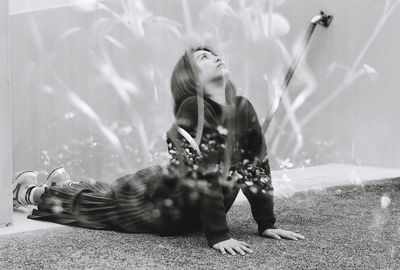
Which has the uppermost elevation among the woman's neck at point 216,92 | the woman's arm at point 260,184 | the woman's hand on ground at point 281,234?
the woman's neck at point 216,92

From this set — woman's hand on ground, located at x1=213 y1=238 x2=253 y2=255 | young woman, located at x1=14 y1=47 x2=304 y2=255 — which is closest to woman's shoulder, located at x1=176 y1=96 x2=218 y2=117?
young woman, located at x1=14 y1=47 x2=304 y2=255

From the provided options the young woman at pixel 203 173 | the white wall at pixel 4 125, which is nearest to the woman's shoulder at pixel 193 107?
the young woman at pixel 203 173

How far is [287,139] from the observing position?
9.18ft

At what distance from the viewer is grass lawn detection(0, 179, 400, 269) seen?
1412 millimetres

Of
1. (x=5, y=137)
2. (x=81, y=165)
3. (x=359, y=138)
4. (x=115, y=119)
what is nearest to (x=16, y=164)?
(x=81, y=165)

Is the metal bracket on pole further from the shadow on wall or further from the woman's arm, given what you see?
the woman's arm

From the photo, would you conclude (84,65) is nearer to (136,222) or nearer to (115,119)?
(115,119)

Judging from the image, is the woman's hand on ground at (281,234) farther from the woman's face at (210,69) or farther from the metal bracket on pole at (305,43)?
the metal bracket on pole at (305,43)

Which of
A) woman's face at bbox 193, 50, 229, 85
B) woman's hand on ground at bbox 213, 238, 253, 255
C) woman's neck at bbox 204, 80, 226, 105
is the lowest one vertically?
woman's hand on ground at bbox 213, 238, 253, 255

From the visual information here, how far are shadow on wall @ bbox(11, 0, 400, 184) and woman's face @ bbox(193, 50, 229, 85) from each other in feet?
1.63

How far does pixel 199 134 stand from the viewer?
1621mm

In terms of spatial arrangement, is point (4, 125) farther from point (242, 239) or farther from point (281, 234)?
point (281, 234)

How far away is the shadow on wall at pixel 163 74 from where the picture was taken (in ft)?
8.29

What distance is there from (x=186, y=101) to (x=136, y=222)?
0.45m
